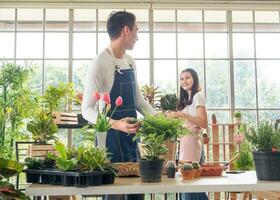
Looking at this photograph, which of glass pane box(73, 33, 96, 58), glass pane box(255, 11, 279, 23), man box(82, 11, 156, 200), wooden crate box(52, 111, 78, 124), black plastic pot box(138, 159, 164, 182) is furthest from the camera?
glass pane box(255, 11, 279, 23)

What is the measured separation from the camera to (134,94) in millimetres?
2062

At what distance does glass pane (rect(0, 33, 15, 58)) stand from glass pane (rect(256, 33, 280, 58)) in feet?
12.0

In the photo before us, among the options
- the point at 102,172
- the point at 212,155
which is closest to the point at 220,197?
the point at 212,155

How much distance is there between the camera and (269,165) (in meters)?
1.45

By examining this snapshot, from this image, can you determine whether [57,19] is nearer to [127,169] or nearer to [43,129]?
[43,129]

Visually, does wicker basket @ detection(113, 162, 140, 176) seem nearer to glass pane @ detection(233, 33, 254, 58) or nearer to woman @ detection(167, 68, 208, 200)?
woman @ detection(167, 68, 208, 200)

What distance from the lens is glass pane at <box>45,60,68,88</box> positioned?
5195mm

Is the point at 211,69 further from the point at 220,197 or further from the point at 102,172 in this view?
the point at 102,172

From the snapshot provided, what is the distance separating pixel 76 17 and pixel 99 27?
37cm

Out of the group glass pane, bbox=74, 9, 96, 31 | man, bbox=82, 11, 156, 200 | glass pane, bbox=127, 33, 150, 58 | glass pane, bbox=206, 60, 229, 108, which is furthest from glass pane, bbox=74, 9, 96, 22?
man, bbox=82, 11, 156, 200

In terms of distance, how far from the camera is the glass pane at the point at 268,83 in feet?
17.7

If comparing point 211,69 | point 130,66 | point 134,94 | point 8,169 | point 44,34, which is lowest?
point 8,169

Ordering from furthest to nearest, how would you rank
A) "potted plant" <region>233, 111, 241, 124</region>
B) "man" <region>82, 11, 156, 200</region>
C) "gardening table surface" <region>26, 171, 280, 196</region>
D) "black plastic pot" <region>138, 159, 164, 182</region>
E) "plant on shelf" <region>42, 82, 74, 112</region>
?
"potted plant" <region>233, 111, 241, 124</region> < "plant on shelf" <region>42, 82, 74, 112</region> < "man" <region>82, 11, 156, 200</region> < "black plastic pot" <region>138, 159, 164, 182</region> < "gardening table surface" <region>26, 171, 280, 196</region>

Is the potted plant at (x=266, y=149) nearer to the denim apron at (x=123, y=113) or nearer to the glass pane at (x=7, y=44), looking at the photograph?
the denim apron at (x=123, y=113)
